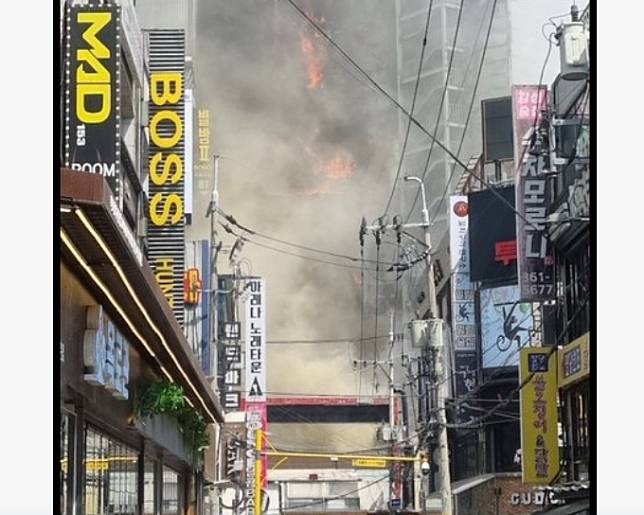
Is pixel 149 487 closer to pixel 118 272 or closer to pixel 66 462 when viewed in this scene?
pixel 66 462

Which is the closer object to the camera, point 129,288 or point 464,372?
point 129,288

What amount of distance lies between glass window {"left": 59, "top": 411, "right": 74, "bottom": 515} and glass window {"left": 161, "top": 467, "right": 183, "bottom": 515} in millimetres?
3895

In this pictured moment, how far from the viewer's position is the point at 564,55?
6.68 meters

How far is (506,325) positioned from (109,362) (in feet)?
8.24

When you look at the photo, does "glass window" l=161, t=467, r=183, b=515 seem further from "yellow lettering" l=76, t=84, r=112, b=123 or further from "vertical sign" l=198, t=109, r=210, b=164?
"yellow lettering" l=76, t=84, r=112, b=123

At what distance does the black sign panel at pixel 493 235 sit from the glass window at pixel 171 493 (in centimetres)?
365

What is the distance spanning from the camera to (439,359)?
775 cm

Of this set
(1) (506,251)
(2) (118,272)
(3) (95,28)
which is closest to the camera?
(2) (118,272)

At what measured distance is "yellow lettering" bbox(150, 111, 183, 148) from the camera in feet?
23.9

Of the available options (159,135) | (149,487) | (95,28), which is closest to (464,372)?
(159,135)

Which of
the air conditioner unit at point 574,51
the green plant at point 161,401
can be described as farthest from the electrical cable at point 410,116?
the green plant at point 161,401

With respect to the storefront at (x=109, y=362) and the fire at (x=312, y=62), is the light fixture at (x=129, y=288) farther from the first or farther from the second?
the fire at (x=312, y=62)

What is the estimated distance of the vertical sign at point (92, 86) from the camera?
6395mm

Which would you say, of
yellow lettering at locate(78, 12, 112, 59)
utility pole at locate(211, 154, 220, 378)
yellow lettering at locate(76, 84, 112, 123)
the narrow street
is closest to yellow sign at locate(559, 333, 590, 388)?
the narrow street
